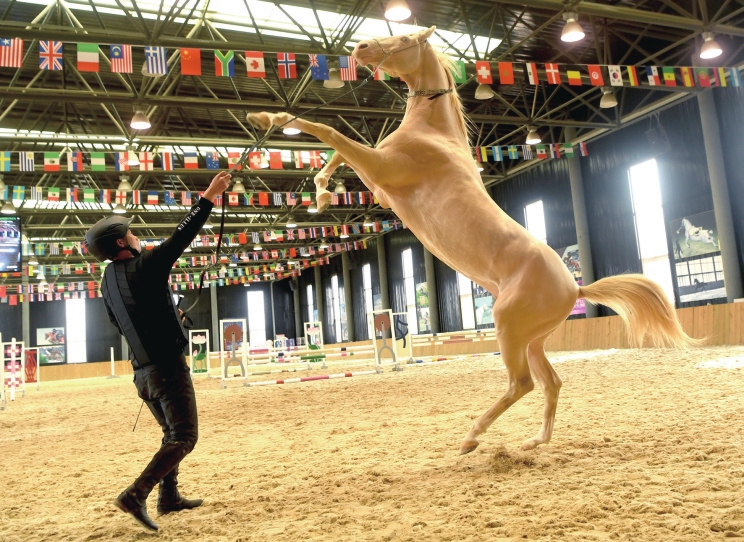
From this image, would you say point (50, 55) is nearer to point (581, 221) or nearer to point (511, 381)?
point (511, 381)

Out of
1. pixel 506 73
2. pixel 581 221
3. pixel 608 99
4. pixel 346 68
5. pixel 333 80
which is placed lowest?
pixel 581 221

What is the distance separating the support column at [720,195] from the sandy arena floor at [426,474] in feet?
28.3

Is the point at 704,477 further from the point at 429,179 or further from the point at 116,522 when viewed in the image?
the point at 116,522

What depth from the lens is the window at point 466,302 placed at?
78.5ft

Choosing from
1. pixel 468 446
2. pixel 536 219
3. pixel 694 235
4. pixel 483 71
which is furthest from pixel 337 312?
pixel 468 446

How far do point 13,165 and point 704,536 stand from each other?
60.3 ft

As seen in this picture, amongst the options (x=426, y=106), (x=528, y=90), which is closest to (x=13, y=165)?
(x=528, y=90)

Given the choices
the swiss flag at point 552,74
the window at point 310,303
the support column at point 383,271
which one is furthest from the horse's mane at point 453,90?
the window at point 310,303

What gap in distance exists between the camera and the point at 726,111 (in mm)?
14383

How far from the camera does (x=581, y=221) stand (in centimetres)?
1838

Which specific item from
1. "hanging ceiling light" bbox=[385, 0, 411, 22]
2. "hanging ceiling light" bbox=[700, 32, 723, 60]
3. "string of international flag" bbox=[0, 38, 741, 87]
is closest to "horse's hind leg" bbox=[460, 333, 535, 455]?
"string of international flag" bbox=[0, 38, 741, 87]

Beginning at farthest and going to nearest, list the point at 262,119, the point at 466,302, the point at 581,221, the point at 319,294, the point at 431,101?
the point at 319,294 < the point at 466,302 < the point at 581,221 < the point at 431,101 < the point at 262,119

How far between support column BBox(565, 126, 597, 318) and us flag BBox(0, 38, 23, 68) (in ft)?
49.4

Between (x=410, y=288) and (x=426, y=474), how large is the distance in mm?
25364
